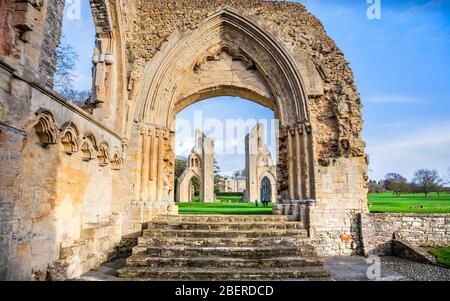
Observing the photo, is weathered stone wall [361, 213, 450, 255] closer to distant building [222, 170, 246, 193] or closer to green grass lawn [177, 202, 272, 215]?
green grass lawn [177, 202, 272, 215]

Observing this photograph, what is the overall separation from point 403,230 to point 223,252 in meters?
4.91

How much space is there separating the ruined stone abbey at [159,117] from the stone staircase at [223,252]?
2.67 feet

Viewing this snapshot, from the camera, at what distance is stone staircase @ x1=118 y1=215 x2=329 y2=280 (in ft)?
15.7

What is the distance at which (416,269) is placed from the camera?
561cm

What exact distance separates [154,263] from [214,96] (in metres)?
5.54

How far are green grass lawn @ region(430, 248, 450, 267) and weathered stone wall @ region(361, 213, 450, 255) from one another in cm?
47

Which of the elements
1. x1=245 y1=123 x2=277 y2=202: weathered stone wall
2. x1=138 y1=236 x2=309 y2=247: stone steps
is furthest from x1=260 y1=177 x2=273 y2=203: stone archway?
x1=138 y1=236 x2=309 y2=247: stone steps

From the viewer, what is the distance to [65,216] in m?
4.78

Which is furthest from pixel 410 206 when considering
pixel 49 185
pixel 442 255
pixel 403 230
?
pixel 49 185

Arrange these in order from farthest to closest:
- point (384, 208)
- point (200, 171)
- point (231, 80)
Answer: point (200, 171) < point (384, 208) < point (231, 80)

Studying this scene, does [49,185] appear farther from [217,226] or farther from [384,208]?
[384,208]

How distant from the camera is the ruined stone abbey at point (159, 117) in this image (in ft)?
13.6
